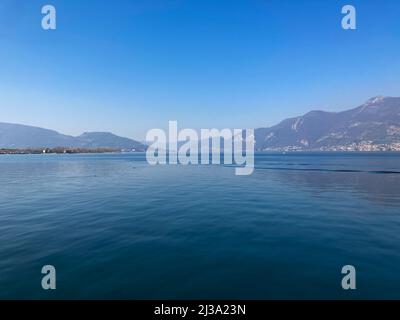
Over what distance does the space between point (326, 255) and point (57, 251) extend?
61.8ft

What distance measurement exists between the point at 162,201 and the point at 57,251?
55.9 ft

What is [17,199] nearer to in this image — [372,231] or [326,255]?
[326,255]

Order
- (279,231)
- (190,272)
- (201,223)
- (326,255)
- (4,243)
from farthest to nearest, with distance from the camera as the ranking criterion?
(201,223) < (279,231) < (4,243) < (326,255) < (190,272)

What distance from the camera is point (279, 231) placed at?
1944cm

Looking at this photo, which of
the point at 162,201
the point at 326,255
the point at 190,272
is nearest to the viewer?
the point at 190,272

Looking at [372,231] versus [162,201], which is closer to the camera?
[372,231]

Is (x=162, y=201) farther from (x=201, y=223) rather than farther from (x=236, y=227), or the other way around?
(x=236, y=227)

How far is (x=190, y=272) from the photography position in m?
12.8
